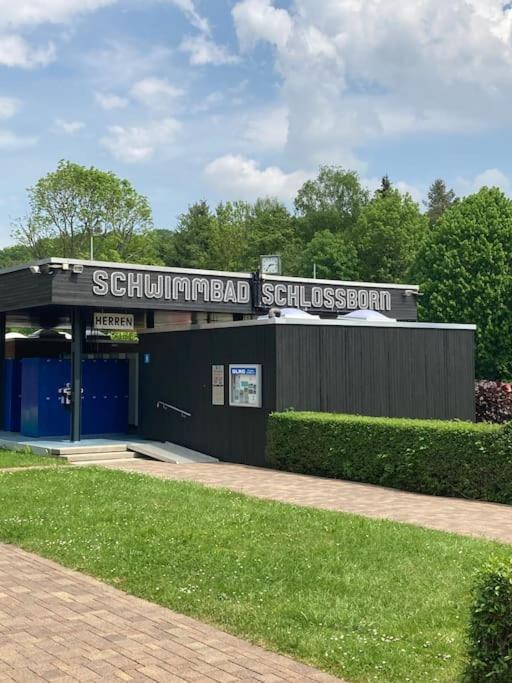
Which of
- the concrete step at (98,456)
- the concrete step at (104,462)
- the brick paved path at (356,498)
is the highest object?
the concrete step at (98,456)

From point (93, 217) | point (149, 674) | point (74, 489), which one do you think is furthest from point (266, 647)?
point (93, 217)

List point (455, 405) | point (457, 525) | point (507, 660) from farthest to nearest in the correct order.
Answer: point (455, 405) → point (457, 525) → point (507, 660)

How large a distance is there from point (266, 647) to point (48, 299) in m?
13.4

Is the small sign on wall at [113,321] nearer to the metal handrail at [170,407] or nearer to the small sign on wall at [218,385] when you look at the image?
the metal handrail at [170,407]

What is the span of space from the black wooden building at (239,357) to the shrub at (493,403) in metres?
5.06

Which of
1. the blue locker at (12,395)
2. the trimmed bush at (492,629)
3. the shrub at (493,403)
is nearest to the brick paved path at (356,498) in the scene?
the trimmed bush at (492,629)

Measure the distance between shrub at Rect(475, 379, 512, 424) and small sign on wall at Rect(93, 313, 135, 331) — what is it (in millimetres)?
10257

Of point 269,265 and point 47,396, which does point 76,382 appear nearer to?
point 47,396

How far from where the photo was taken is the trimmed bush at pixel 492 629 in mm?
4160

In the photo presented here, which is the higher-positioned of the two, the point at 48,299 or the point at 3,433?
the point at 48,299

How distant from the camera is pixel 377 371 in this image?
55.9ft

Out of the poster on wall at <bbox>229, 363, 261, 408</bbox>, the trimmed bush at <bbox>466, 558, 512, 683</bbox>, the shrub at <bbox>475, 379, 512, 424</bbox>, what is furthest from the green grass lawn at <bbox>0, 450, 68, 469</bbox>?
the shrub at <bbox>475, 379, 512, 424</bbox>

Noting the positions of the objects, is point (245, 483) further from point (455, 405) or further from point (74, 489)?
point (455, 405)

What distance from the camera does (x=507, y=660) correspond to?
410 centimetres
